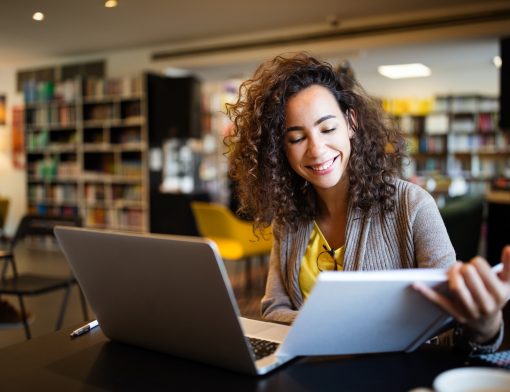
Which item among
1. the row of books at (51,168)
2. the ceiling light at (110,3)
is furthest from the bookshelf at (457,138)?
the ceiling light at (110,3)

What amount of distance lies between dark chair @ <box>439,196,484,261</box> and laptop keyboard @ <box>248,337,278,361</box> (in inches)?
70.7

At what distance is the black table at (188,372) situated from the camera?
86 centimetres

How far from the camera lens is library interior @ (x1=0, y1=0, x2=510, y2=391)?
175 inches

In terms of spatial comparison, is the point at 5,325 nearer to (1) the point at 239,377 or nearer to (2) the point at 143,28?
(1) the point at 239,377

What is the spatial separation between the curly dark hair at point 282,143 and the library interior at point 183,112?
57.3 inches

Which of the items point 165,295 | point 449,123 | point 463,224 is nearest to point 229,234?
point 463,224

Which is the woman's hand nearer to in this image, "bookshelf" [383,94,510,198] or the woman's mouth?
the woman's mouth

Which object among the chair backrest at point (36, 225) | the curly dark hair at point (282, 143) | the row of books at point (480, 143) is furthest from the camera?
the row of books at point (480, 143)

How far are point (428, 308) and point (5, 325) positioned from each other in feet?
7.15

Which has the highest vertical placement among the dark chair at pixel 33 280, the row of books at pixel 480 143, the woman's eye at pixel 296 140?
the row of books at pixel 480 143

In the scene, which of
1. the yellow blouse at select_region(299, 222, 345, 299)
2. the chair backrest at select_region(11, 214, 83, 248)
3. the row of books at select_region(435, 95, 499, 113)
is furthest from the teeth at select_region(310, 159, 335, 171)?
Answer: the row of books at select_region(435, 95, 499, 113)

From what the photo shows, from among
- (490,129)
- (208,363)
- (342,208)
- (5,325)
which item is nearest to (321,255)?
(342,208)

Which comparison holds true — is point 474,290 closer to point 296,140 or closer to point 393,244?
point 393,244

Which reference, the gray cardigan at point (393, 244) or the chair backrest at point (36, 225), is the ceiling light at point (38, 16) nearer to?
the chair backrest at point (36, 225)
